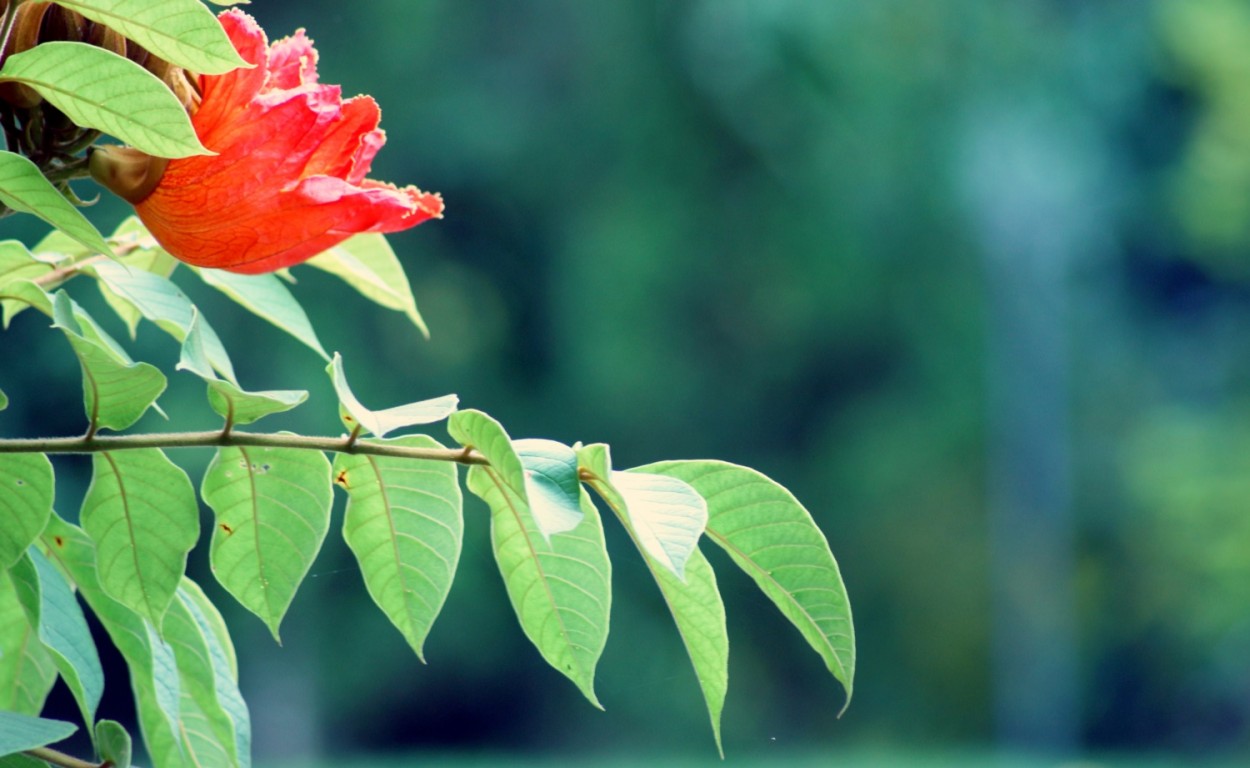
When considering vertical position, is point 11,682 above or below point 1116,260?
above

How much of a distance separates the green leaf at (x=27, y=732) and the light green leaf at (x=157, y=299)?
13 centimetres

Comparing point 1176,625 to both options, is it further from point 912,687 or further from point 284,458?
point 284,458

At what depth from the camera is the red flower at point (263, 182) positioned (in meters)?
0.40

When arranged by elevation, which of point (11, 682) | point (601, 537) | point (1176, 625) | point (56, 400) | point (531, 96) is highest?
point (601, 537)

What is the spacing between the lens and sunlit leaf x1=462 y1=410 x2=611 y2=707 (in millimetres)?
444

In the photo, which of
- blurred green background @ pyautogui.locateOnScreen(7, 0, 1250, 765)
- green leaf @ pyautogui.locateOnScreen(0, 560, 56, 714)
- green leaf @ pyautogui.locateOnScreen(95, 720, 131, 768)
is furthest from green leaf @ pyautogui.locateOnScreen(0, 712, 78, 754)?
blurred green background @ pyautogui.locateOnScreen(7, 0, 1250, 765)

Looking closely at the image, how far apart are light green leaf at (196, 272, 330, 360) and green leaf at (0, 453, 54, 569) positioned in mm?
137

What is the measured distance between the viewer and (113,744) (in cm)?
45

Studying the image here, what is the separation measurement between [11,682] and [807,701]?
372 inches

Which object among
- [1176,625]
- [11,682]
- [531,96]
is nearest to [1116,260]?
[1176,625]

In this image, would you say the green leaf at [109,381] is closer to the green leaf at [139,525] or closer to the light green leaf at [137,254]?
the green leaf at [139,525]

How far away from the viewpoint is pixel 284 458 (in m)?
0.46

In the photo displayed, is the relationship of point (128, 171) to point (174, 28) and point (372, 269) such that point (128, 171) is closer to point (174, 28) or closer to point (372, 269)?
point (174, 28)

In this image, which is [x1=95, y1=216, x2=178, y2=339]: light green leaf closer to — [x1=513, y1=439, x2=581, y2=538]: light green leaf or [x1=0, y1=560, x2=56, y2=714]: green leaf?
[x1=0, y1=560, x2=56, y2=714]: green leaf
